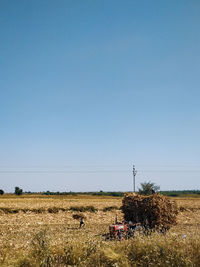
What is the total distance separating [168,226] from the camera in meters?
17.3

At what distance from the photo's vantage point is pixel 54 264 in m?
7.18

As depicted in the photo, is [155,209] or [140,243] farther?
[155,209]

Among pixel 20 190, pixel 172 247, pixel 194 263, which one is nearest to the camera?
pixel 194 263

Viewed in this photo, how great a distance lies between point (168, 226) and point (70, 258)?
434 inches

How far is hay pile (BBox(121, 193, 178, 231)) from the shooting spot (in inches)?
663

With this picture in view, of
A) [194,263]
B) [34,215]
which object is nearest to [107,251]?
[194,263]

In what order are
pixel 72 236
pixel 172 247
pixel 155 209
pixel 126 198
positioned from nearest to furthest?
pixel 172 247
pixel 72 236
pixel 155 209
pixel 126 198

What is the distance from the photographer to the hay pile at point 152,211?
16.8 meters

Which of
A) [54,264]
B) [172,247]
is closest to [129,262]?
[172,247]

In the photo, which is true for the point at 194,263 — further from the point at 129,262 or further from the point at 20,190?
the point at 20,190

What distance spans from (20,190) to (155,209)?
93739 mm

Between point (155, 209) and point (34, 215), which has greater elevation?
point (155, 209)

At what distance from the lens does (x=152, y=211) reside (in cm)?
1686

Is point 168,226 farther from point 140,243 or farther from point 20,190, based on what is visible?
point 20,190
